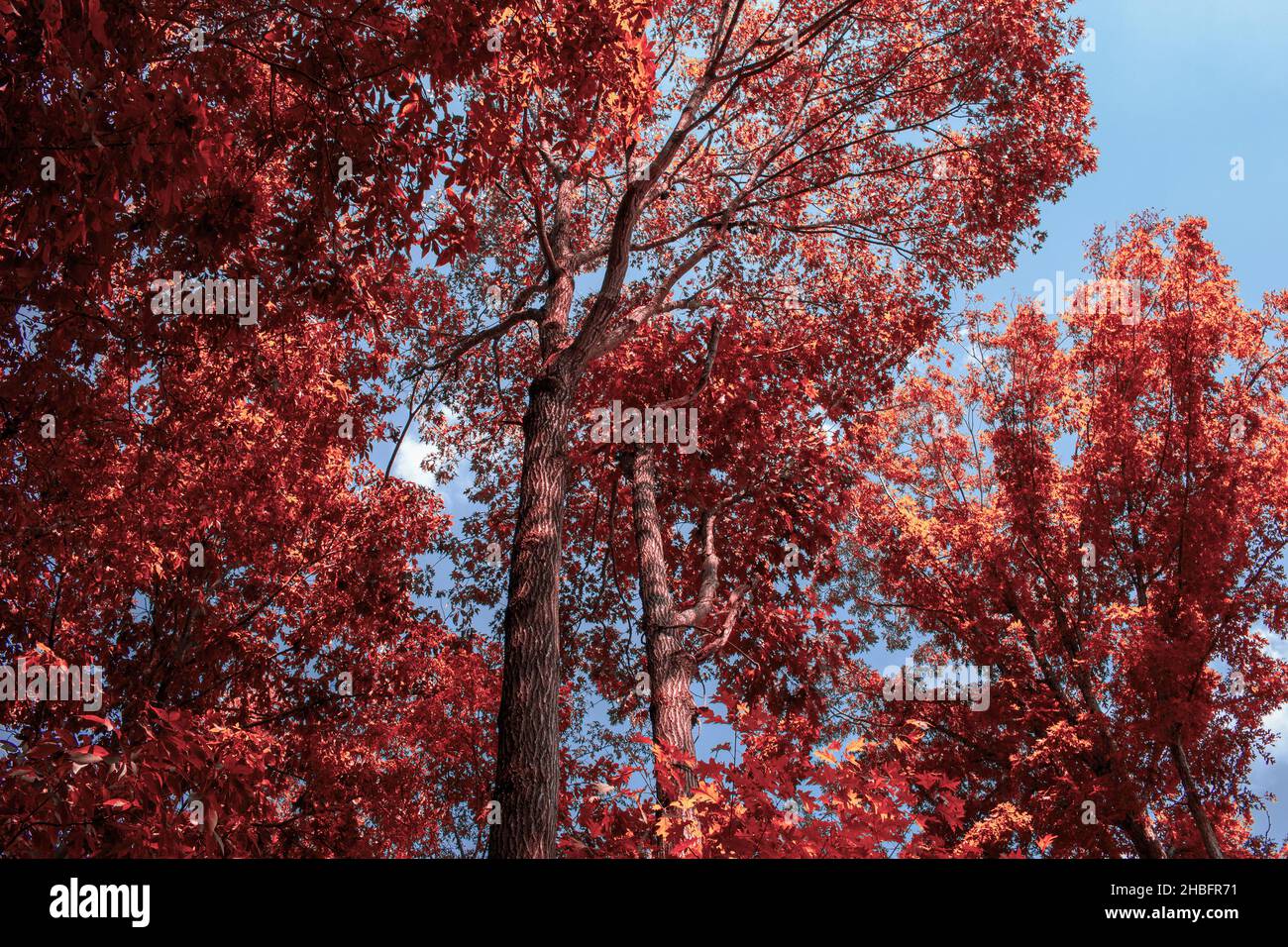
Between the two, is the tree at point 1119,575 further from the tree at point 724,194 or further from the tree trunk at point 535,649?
the tree trunk at point 535,649

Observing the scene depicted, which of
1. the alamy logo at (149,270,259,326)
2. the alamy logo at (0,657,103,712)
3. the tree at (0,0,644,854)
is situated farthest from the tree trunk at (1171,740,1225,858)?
the alamy logo at (0,657,103,712)

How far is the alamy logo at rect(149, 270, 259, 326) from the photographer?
6.64 meters

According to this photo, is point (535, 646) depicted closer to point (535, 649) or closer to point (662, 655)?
point (535, 649)

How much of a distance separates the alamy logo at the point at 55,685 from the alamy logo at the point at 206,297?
328cm

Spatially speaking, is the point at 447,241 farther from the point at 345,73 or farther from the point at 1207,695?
the point at 1207,695

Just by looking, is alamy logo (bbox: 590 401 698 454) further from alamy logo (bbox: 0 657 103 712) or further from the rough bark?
alamy logo (bbox: 0 657 103 712)

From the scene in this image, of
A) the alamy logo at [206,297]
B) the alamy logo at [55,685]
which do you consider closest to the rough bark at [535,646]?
the alamy logo at [206,297]

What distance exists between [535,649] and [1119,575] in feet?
32.9

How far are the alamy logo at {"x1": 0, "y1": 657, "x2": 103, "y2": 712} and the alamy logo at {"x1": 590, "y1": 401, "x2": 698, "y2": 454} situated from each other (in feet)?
18.8

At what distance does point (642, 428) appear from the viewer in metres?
10.8

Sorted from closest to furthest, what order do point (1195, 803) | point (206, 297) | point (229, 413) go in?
point (206, 297) → point (229, 413) → point (1195, 803)
